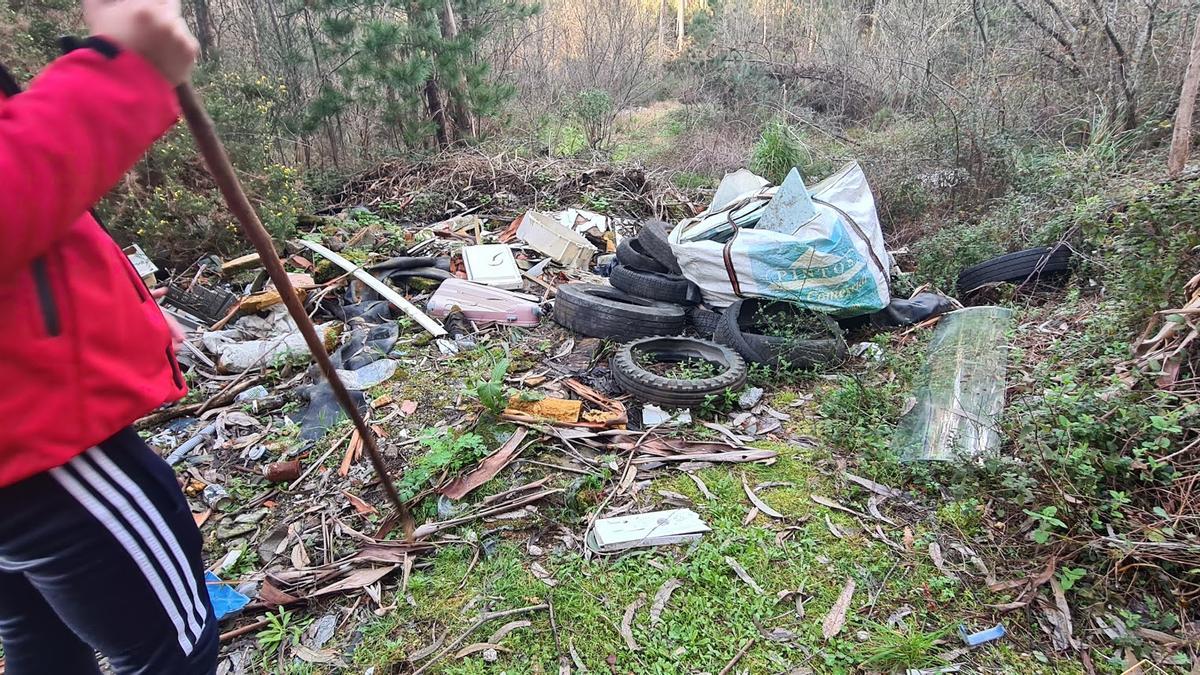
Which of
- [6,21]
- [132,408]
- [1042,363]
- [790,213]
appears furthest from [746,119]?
[132,408]

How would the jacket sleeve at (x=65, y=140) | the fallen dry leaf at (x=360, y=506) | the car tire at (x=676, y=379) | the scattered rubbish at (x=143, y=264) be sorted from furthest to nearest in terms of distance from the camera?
the scattered rubbish at (x=143, y=264)
the car tire at (x=676, y=379)
the fallen dry leaf at (x=360, y=506)
the jacket sleeve at (x=65, y=140)

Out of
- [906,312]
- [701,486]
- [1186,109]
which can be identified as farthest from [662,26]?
[701,486]

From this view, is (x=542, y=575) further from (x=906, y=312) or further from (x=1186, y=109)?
(x=1186, y=109)

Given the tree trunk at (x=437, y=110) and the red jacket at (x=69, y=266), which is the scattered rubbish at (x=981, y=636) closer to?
the red jacket at (x=69, y=266)

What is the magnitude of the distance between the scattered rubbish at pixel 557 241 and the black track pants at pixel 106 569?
4.76 metres

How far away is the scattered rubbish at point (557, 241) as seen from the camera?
5.82m

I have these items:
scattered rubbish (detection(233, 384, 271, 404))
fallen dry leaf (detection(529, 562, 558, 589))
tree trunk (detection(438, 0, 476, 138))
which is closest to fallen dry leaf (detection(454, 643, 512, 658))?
fallen dry leaf (detection(529, 562, 558, 589))

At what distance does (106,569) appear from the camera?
1.06m

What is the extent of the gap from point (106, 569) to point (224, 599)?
1502 mm

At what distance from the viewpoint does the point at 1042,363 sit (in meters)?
3.23

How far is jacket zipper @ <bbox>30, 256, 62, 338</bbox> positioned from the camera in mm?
937

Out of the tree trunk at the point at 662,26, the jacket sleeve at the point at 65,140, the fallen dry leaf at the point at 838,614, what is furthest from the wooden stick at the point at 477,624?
the tree trunk at the point at 662,26

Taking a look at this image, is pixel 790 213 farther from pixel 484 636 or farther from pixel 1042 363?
pixel 484 636

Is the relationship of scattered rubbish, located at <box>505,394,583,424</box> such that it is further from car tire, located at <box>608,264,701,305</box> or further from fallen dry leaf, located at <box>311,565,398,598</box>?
car tire, located at <box>608,264,701,305</box>
